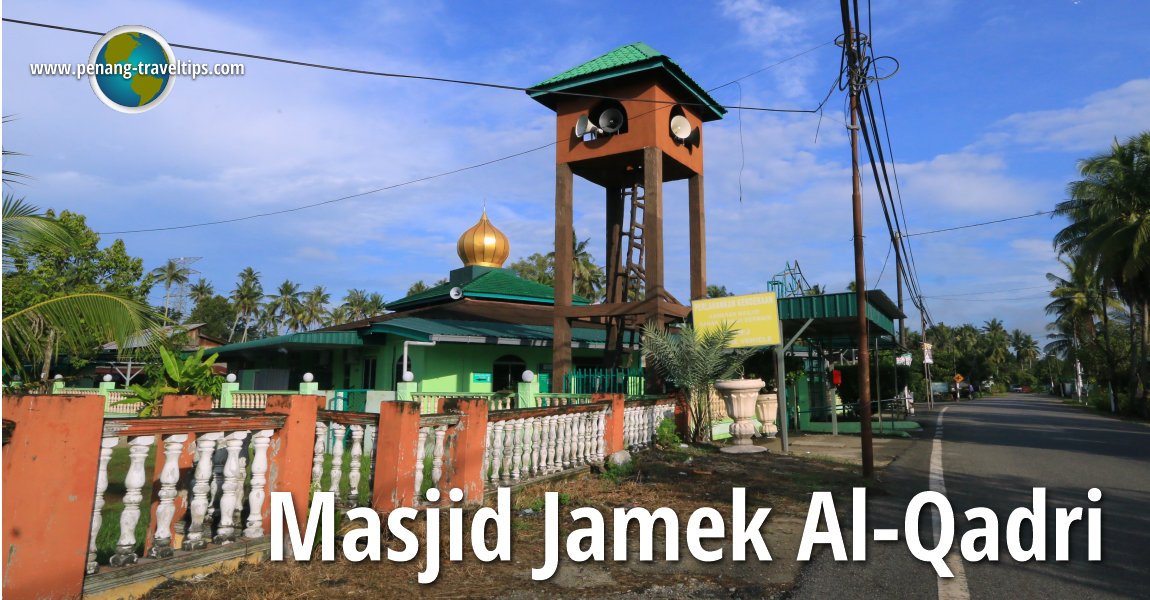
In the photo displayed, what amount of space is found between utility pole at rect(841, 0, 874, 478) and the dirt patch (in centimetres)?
248

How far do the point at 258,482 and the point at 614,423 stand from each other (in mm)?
6307

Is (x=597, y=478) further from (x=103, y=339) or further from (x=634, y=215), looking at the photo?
(x=634, y=215)

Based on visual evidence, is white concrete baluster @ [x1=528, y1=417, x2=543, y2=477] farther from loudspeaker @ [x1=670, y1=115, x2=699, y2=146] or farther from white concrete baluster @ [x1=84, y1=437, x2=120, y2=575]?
→ loudspeaker @ [x1=670, y1=115, x2=699, y2=146]

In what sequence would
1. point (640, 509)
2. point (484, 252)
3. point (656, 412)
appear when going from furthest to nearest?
point (484, 252) → point (656, 412) → point (640, 509)

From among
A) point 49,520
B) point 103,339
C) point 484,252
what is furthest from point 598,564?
point 484,252

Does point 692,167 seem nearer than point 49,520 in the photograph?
No

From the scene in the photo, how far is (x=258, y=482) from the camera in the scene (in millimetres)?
5047

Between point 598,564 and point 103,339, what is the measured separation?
652 centimetres

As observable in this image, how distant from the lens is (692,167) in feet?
57.8

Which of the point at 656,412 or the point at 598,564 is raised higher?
the point at 656,412

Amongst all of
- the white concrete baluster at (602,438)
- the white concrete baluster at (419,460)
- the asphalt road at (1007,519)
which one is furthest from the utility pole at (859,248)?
the white concrete baluster at (419,460)

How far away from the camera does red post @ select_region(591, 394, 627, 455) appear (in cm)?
1050

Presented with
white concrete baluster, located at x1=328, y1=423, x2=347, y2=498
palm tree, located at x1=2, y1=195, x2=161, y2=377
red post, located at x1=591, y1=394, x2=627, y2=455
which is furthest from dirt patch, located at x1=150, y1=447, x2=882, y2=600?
palm tree, located at x1=2, y1=195, x2=161, y2=377

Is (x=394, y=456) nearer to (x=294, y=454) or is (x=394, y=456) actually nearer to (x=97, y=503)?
(x=294, y=454)
